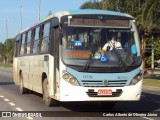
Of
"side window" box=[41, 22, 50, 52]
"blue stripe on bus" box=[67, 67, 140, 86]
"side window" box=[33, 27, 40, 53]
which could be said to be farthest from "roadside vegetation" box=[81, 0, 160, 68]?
"blue stripe on bus" box=[67, 67, 140, 86]

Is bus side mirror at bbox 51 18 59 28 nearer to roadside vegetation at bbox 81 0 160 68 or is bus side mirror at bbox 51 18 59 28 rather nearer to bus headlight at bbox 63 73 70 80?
bus headlight at bbox 63 73 70 80

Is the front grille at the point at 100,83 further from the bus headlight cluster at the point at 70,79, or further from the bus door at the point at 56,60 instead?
the bus door at the point at 56,60

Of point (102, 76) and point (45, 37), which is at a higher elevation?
point (45, 37)

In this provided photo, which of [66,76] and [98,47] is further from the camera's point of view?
[98,47]

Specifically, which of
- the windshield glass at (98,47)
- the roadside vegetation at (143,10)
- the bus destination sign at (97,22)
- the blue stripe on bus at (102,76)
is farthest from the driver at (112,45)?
the roadside vegetation at (143,10)

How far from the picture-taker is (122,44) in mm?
13234

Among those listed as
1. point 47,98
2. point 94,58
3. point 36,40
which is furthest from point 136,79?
point 36,40

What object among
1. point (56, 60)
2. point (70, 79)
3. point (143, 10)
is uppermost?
point (143, 10)

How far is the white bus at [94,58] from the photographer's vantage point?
1271 centimetres

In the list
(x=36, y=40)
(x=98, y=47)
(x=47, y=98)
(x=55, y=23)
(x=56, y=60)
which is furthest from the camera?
(x=36, y=40)

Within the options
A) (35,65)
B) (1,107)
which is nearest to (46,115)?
(1,107)

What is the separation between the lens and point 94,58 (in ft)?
42.0

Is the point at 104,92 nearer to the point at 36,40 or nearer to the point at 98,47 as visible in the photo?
the point at 98,47

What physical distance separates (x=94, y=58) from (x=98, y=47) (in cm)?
37
